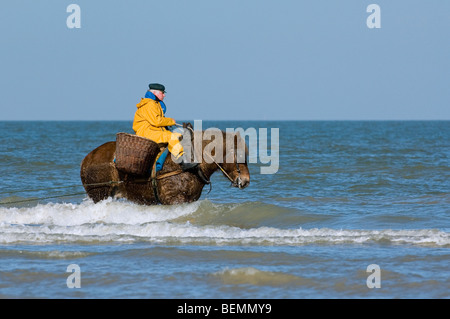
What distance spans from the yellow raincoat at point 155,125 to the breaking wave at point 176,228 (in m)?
1.02

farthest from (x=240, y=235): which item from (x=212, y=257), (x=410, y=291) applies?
(x=410, y=291)

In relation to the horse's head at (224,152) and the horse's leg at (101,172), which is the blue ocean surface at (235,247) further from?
the horse's head at (224,152)

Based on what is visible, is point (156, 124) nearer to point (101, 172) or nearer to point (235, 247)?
point (101, 172)

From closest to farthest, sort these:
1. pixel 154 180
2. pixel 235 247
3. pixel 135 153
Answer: pixel 235 247, pixel 135 153, pixel 154 180

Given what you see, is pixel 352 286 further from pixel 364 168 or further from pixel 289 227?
pixel 364 168

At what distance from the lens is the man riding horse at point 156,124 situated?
10.6 m

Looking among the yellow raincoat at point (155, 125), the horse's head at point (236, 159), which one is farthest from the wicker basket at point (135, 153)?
the horse's head at point (236, 159)

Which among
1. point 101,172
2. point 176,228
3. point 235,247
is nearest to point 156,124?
point 101,172

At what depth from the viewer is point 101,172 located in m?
11.1

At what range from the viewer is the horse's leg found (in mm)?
11086

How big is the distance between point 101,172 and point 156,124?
1284 millimetres

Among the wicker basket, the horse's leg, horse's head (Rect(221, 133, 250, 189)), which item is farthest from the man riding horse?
the horse's leg

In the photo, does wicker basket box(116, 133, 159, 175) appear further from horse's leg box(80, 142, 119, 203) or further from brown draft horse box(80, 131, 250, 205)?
horse's leg box(80, 142, 119, 203)
